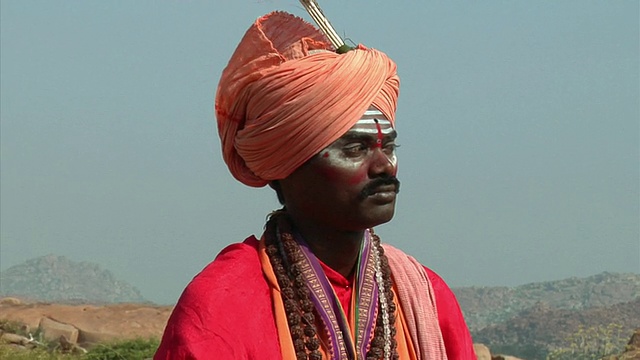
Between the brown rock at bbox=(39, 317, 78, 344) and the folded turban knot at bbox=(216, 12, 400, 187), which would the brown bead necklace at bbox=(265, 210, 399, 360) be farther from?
the brown rock at bbox=(39, 317, 78, 344)

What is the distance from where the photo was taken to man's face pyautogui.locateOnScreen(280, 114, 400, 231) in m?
3.99

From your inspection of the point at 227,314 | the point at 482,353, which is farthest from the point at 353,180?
the point at 482,353

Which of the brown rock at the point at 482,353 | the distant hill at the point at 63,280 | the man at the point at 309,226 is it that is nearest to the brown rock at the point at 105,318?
the brown rock at the point at 482,353

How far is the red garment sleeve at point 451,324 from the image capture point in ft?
14.2

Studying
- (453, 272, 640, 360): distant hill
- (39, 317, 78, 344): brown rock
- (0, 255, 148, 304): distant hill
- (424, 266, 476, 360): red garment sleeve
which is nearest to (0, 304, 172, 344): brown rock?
(39, 317, 78, 344): brown rock

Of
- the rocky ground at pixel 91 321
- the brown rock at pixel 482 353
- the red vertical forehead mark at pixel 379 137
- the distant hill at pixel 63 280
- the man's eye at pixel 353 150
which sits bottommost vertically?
the distant hill at pixel 63 280

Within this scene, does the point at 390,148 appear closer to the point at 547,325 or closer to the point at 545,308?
the point at 547,325

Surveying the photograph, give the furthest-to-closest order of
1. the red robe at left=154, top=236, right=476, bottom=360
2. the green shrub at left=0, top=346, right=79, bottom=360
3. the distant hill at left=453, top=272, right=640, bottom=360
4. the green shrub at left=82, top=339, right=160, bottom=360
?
the distant hill at left=453, top=272, right=640, bottom=360 → the green shrub at left=82, top=339, right=160, bottom=360 → the green shrub at left=0, top=346, right=79, bottom=360 → the red robe at left=154, top=236, right=476, bottom=360

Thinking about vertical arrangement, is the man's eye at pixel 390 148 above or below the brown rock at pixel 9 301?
above

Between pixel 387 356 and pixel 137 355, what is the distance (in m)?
8.68

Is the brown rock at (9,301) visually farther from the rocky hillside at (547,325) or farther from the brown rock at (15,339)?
the rocky hillside at (547,325)

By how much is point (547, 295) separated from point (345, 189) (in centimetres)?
3121

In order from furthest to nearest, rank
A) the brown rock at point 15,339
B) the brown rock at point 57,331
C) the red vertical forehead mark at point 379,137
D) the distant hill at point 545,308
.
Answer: the distant hill at point 545,308, the brown rock at point 57,331, the brown rock at point 15,339, the red vertical forehead mark at point 379,137

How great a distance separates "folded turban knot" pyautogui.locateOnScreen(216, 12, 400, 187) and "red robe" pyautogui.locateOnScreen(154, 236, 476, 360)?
35cm
